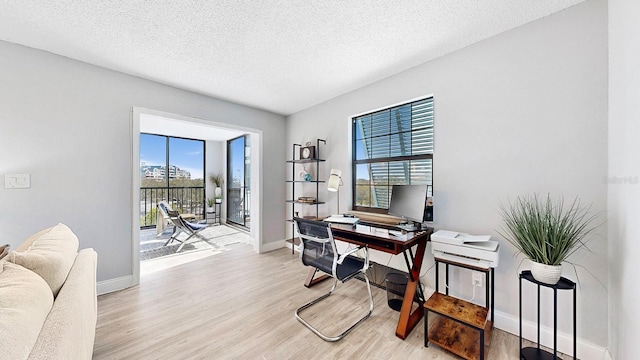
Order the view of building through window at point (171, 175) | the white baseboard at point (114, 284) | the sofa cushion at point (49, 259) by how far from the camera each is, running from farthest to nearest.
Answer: the view of building through window at point (171, 175) → the white baseboard at point (114, 284) → the sofa cushion at point (49, 259)

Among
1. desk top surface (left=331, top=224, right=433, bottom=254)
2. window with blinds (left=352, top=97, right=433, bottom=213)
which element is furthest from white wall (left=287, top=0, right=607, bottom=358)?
desk top surface (left=331, top=224, right=433, bottom=254)

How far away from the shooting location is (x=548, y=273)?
1.40 meters

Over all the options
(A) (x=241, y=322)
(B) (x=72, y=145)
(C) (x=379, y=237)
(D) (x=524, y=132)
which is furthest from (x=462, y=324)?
(B) (x=72, y=145)

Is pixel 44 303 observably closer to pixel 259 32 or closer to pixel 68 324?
pixel 68 324

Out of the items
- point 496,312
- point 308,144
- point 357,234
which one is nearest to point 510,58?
point 357,234

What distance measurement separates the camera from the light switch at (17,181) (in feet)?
6.75

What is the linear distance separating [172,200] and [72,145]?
407 cm

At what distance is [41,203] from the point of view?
7.23 ft

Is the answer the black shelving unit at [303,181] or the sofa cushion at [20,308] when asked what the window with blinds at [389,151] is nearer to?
the black shelving unit at [303,181]

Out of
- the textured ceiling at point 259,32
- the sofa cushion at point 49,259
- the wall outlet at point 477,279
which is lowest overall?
the wall outlet at point 477,279

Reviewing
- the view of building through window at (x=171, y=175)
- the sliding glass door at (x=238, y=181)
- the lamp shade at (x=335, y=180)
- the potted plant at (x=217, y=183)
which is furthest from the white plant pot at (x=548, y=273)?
the view of building through window at (x=171, y=175)

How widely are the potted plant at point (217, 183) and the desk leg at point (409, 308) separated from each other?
5.84 m

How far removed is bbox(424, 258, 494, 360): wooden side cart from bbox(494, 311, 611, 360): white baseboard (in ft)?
0.33

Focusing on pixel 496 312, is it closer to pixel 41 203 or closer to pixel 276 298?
pixel 276 298
